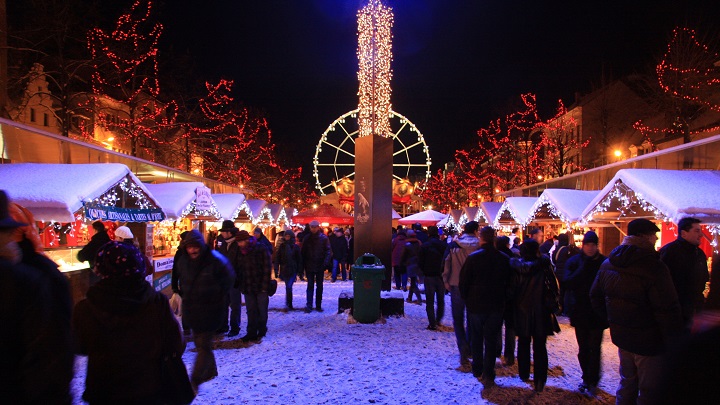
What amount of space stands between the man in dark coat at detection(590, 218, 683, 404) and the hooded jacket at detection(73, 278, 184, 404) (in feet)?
12.2

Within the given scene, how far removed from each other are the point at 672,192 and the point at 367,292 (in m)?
5.40

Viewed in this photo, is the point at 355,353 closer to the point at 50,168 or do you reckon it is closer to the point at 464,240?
the point at 464,240

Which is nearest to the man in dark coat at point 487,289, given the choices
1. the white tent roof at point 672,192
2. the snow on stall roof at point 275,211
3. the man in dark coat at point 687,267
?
the man in dark coat at point 687,267

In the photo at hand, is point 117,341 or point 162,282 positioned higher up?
point 117,341

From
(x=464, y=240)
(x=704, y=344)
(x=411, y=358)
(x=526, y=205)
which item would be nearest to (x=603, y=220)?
(x=526, y=205)

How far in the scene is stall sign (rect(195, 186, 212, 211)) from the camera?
13.1 m

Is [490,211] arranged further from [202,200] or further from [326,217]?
[202,200]

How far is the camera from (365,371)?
6602 millimetres

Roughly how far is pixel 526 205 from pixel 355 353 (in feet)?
33.4

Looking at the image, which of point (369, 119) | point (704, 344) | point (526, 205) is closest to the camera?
point (704, 344)

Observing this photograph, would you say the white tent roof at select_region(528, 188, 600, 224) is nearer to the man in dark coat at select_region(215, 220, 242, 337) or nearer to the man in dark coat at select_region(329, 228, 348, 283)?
the man in dark coat at select_region(329, 228, 348, 283)

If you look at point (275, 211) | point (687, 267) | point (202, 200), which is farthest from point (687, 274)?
point (275, 211)

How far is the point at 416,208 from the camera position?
316 ft

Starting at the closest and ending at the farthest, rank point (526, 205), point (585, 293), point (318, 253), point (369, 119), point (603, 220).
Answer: point (585, 293) → point (318, 253) → point (603, 220) → point (369, 119) → point (526, 205)
